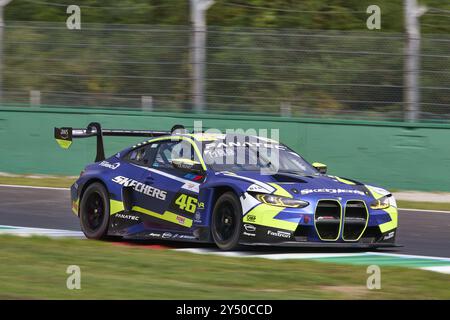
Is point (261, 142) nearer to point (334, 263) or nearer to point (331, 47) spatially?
point (334, 263)

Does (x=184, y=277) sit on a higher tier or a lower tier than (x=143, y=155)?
lower

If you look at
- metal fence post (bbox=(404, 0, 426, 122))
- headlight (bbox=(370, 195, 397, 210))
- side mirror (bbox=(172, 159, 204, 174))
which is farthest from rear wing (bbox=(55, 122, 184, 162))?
metal fence post (bbox=(404, 0, 426, 122))

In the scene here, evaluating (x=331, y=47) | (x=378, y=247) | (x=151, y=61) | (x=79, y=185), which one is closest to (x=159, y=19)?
(x=151, y=61)

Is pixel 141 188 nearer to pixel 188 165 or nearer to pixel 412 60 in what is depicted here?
pixel 188 165

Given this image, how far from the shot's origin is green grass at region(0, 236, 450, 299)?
25.3 feet

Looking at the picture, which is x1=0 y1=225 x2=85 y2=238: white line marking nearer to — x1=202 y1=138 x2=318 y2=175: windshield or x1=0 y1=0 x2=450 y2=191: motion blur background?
x1=202 y1=138 x2=318 y2=175: windshield

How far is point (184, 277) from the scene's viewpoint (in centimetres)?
855

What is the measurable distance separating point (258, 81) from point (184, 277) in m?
11.1

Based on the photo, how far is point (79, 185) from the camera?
12.0 m

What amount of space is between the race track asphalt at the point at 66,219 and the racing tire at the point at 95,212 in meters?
1.19

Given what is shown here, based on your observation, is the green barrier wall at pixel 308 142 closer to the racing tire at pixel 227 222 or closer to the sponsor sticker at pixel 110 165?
the sponsor sticker at pixel 110 165

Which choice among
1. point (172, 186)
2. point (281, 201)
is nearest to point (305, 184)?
point (281, 201)

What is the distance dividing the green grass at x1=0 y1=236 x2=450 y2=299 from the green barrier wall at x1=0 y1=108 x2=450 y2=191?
27.9 ft
